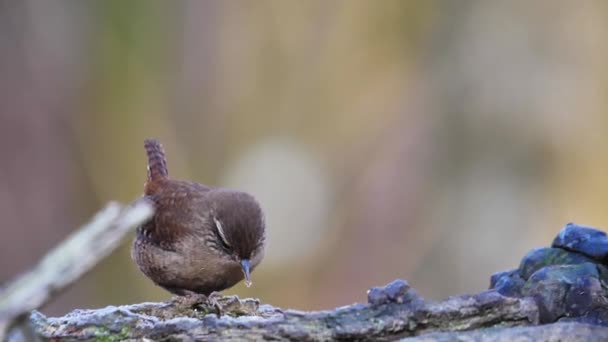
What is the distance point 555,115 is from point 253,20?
2.89 metres

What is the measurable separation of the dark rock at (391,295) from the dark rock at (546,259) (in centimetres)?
46

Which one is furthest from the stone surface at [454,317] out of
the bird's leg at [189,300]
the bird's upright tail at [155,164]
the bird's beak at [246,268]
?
the bird's upright tail at [155,164]

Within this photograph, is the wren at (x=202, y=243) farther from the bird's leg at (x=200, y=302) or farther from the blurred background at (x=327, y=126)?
the blurred background at (x=327, y=126)

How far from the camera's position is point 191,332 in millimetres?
2260

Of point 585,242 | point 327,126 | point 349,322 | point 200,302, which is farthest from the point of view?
point 327,126

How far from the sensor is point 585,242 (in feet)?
8.37

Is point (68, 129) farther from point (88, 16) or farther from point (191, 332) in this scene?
point (191, 332)

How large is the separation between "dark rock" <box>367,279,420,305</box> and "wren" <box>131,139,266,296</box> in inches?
54.7

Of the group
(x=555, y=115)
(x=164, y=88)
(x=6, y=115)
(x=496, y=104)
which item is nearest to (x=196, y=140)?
(x=164, y=88)

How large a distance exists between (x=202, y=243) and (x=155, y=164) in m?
0.80

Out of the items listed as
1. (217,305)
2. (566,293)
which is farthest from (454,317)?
(217,305)

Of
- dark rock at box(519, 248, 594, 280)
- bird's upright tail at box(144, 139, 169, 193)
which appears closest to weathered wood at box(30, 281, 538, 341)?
dark rock at box(519, 248, 594, 280)

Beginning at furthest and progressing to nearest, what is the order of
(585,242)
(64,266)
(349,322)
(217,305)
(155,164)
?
(155,164) → (217,305) → (585,242) → (349,322) → (64,266)

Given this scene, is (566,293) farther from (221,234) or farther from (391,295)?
(221,234)
